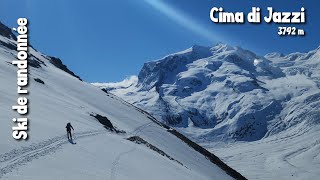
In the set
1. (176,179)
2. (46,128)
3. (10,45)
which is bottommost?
(176,179)

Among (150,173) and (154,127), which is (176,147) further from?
(150,173)

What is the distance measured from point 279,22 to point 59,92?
56.0 m

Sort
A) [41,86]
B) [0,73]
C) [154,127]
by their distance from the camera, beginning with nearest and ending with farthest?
[0,73] < [41,86] < [154,127]

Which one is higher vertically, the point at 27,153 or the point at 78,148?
the point at 78,148

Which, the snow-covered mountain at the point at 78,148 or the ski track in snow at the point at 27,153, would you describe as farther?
the snow-covered mountain at the point at 78,148

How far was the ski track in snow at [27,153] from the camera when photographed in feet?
104

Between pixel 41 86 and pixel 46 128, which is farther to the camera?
pixel 41 86

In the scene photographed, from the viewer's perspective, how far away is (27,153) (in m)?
36.8

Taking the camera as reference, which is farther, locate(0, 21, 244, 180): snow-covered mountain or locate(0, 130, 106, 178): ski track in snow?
locate(0, 21, 244, 180): snow-covered mountain

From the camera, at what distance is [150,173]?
44.2 metres

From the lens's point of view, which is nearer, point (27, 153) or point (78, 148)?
point (27, 153)

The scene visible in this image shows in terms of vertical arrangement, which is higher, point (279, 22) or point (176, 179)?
point (279, 22)

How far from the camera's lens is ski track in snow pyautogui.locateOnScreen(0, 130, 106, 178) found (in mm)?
31812

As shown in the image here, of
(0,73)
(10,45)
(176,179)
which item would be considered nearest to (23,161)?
(176,179)
